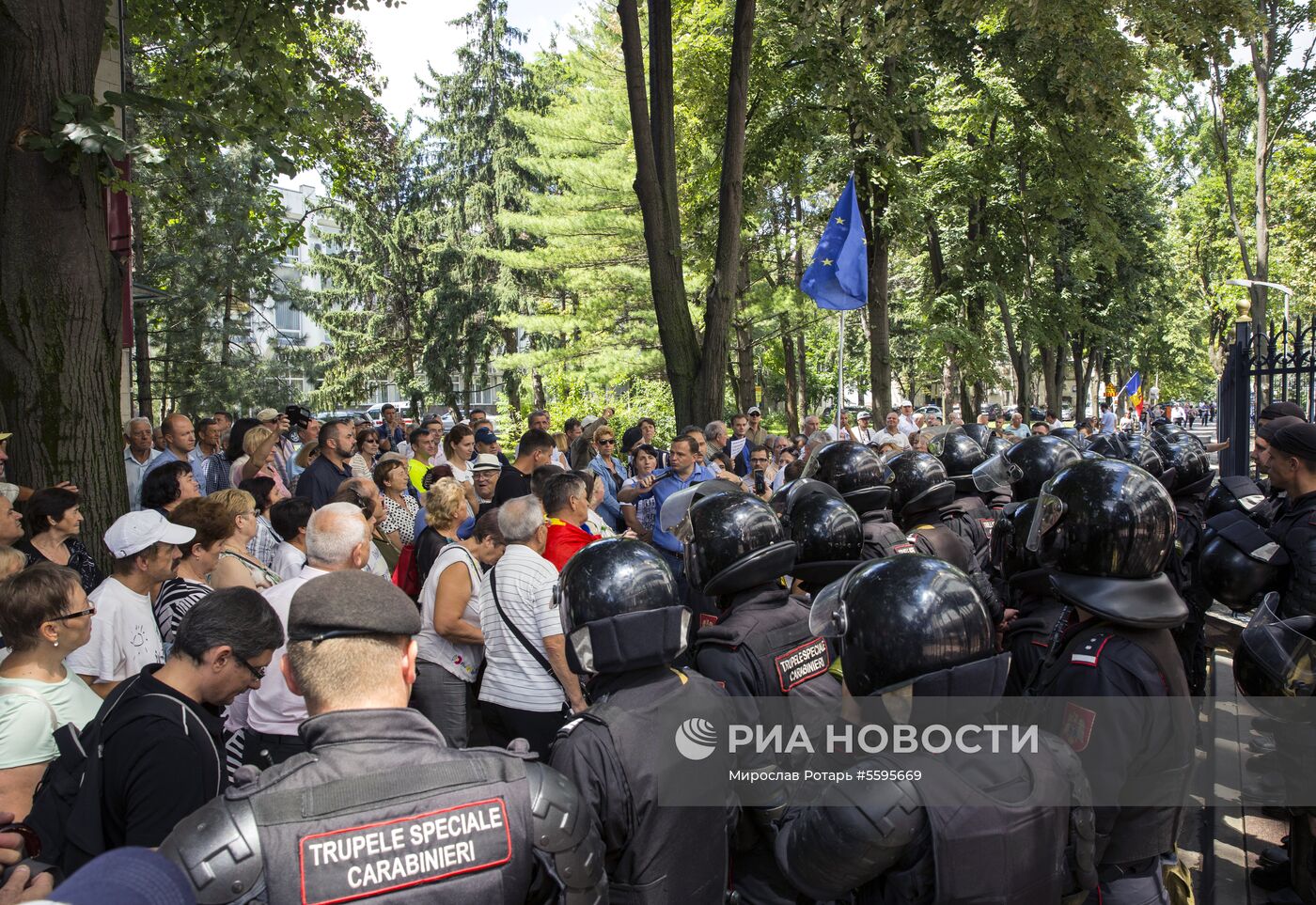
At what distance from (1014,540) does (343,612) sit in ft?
10.7

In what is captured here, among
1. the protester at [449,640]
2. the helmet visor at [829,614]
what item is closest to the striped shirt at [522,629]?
the protester at [449,640]

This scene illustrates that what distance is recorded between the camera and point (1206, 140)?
29781 millimetres

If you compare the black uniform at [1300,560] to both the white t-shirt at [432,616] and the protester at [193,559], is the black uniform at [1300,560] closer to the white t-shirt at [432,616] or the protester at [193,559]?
the white t-shirt at [432,616]

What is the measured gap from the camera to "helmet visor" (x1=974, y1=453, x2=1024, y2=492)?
613 cm

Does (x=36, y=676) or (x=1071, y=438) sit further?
(x=1071, y=438)

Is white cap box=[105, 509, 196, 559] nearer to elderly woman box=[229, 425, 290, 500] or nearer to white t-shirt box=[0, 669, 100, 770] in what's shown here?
white t-shirt box=[0, 669, 100, 770]

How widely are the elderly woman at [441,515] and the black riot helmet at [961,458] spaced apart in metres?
3.25

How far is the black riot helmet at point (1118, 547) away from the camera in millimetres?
3051

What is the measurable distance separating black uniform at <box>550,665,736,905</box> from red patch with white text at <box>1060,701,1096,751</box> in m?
1.08

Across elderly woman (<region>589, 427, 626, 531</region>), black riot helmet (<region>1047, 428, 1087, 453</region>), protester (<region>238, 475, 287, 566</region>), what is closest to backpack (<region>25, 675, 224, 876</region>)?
protester (<region>238, 475, 287, 566</region>)

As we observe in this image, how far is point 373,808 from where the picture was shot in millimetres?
1954

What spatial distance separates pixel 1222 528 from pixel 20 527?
19.8 ft

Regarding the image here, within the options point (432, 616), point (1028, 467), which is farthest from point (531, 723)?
point (1028, 467)

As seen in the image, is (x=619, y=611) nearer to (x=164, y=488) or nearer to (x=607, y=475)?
(x=164, y=488)
